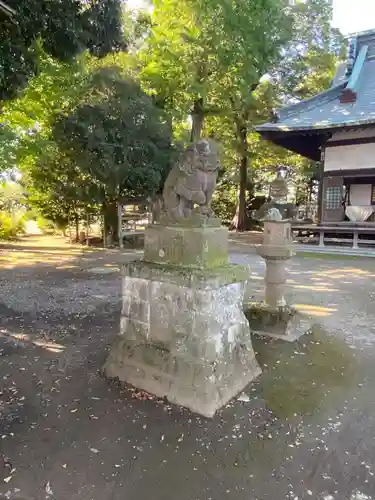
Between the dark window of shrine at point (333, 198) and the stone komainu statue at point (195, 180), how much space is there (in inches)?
436

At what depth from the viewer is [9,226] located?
16.2 meters

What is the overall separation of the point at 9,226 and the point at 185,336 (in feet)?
49.6

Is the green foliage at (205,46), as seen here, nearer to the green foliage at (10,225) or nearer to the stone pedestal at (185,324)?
the stone pedestal at (185,324)

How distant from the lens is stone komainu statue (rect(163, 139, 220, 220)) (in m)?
3.25

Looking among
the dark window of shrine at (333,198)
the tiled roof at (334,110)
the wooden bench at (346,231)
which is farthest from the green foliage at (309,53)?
the wooden bench at (346,231)

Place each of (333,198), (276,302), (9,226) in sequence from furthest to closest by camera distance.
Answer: (9,226) < (333,198) < (276,302)


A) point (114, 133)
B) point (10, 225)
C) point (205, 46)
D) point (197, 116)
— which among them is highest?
point (205, 46)

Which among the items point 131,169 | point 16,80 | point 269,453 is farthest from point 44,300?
point 131,169

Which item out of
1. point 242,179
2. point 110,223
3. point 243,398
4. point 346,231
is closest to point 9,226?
point 110,223

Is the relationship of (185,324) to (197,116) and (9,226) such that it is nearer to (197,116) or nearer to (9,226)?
(197,116)

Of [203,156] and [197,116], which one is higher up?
[197,116]

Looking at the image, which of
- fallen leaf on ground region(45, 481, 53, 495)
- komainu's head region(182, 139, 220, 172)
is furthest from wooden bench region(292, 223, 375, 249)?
fallen leaf on ground region(45, 481, 53, 495)

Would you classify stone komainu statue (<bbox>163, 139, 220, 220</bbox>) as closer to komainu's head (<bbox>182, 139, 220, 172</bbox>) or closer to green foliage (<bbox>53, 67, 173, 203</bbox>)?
komainu's head (<bbox>182, 139, 220, 172</bbox>)

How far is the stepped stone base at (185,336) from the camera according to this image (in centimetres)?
311
